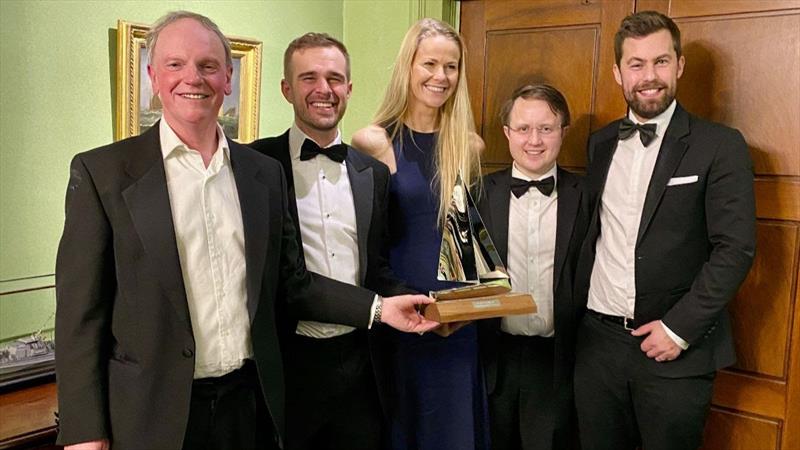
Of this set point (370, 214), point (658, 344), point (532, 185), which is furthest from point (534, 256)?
point (370, 214)

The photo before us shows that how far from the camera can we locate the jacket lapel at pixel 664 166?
2.10m

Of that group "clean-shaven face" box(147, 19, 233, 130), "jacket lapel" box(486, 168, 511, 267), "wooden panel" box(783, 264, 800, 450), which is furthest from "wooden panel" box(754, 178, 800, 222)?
"clean-shaven face" box(147, 19, 233, 130)

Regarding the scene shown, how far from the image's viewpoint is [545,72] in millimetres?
2916

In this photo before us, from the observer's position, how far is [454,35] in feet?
7.50

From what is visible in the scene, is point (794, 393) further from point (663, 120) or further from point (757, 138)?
point (663, 120)

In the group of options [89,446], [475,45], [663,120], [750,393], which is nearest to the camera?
[89,446]

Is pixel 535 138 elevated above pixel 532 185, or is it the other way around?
pixel 535 138

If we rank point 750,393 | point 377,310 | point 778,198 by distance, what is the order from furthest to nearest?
1. point 750,393
2. point 778,198
3. point 377,310

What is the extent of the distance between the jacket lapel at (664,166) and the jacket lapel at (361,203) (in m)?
0.84

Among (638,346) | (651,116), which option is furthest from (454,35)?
(638,346)

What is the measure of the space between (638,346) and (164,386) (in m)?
1.40

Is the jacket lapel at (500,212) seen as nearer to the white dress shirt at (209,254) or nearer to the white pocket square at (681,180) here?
the white pocket square at (681,180)

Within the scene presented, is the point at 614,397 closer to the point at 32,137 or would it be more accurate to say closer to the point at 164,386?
the point at 164,386

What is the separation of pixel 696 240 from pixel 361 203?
3.37ft
